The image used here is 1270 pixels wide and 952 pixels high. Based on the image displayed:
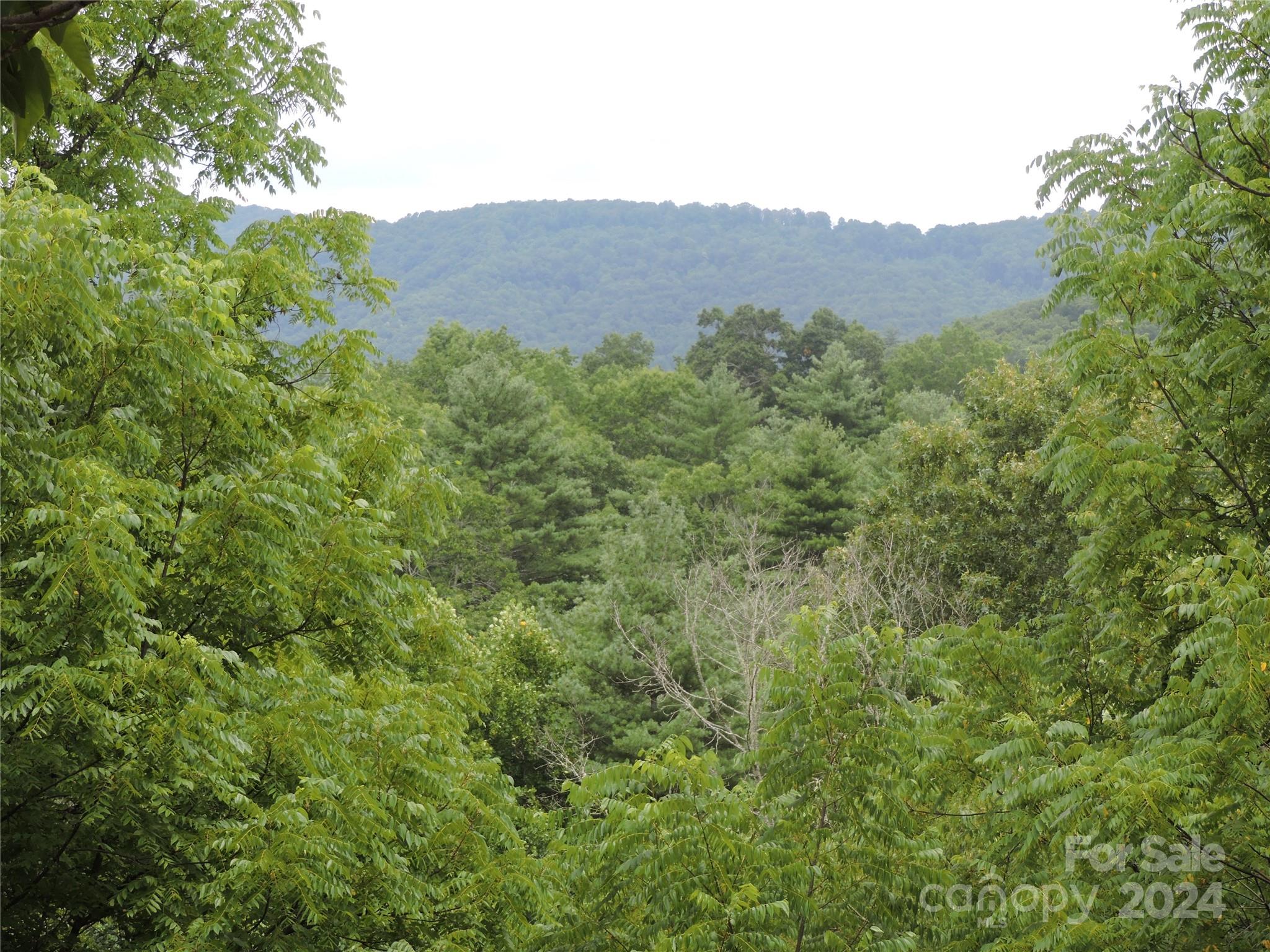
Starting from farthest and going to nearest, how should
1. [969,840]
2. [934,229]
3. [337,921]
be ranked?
1. [934,229]
2. [969,840]
3. [337,921]

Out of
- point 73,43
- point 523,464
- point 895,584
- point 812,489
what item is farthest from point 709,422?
point 73,43

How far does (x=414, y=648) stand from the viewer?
8594 mm

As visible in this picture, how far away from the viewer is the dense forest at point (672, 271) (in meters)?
143

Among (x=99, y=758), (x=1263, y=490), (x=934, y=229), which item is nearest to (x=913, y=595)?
(x=1263, y=490)

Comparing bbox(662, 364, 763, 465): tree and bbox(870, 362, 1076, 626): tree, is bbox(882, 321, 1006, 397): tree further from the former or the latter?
bbox(870, 362, 1076, 626): tree

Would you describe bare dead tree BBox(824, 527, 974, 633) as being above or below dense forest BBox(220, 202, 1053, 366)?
below

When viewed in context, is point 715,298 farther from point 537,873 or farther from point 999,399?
point 537,873

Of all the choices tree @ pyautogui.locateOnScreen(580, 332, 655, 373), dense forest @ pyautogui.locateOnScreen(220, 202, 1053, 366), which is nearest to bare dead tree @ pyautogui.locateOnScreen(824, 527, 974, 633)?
tree @ pyautogui.locateOnScreen(580, 332, 655, 373)

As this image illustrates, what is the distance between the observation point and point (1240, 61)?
8.14m

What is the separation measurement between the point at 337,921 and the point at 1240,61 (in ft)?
29.6

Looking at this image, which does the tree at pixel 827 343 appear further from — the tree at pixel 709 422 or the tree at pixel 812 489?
the tree at pixel 812 489

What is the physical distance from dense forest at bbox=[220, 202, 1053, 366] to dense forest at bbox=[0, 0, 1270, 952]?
376 feet

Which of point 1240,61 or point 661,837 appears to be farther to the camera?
point 1240,61

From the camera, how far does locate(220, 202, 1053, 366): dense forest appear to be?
143 metres
